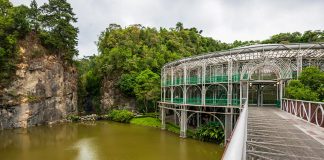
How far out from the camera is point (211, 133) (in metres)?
22.4


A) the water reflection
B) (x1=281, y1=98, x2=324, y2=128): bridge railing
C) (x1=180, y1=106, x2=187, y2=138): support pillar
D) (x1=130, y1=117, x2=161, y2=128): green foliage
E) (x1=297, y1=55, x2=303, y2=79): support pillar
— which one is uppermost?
(x1=297, y1=55, x2=303, y2=79): support pillar

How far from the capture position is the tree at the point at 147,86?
36.2 meters

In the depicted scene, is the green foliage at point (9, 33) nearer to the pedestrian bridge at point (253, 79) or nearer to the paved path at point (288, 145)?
the pedestrian bridge at point (253, 79)

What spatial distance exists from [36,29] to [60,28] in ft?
11.6

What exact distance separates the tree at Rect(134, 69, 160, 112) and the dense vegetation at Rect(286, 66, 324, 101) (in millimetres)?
21785

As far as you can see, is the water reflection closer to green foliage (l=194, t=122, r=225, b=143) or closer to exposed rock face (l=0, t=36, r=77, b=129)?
green foliage (l=194, t=122, r=225, b=143)

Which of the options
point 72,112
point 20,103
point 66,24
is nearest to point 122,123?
point 72,112

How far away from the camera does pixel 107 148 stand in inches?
834

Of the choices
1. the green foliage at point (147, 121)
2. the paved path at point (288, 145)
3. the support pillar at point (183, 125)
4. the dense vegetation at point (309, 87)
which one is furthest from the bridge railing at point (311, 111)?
the green foliage at point (147, 121)

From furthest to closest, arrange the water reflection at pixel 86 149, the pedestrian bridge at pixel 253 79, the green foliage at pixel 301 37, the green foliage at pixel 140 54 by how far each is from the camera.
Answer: the green foliage at pixel 301 37
the green foliage at pixel 140 54
the water reflection at pixel 86 149
the pedestrian bridge at pixel 253 79

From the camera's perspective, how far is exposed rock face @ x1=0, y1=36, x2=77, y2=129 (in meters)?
32.0

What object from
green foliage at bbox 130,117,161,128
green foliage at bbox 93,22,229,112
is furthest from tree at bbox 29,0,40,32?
green foliage at bbox 130,117,161,128

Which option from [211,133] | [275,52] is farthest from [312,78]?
[211,133]

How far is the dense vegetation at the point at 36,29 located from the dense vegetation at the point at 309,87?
32.6m
